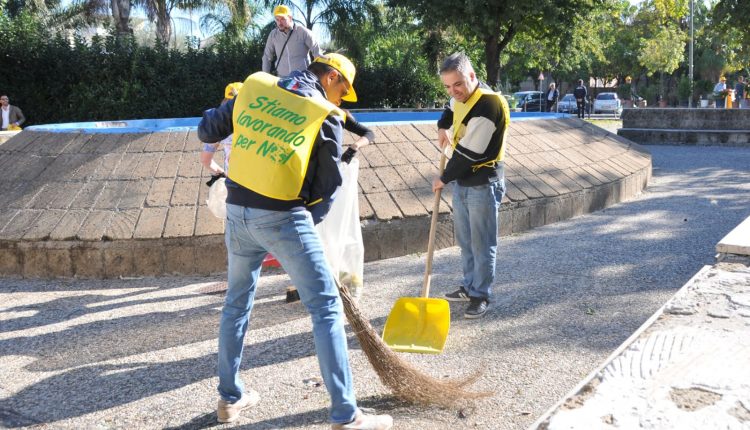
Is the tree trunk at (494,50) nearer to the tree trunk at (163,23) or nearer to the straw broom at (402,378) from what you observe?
the tree trunk at (163,23)

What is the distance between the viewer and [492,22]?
65.6ft

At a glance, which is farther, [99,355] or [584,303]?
[584,303]

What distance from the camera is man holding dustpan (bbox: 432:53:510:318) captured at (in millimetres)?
4613

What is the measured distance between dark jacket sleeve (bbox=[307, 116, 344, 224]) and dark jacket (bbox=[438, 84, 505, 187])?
1688 millimetres

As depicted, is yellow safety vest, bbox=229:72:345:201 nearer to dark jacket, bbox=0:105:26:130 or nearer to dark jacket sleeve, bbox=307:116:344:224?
dark jacket sleeve, bbox=307:116:344:224

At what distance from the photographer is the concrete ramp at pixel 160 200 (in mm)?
6203

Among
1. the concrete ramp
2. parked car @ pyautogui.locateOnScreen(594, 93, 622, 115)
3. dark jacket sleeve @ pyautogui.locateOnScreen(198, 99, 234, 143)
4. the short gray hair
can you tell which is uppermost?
the short gray hair

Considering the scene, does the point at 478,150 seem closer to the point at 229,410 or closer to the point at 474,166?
the point at 474,166

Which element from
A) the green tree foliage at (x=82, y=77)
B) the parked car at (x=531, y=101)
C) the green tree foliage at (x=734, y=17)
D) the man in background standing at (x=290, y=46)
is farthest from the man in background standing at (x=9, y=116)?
the parked car at (x=531, y=101)

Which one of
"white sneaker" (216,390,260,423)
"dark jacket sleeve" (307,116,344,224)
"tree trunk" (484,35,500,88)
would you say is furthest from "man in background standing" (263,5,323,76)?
"tree trunk" (484,35,500,88)

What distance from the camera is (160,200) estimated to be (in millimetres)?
6598

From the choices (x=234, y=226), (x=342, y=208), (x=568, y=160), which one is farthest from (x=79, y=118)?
(x=234, y=226)

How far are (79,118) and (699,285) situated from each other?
1616 cm

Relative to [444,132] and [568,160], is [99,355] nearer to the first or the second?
[444,132]
